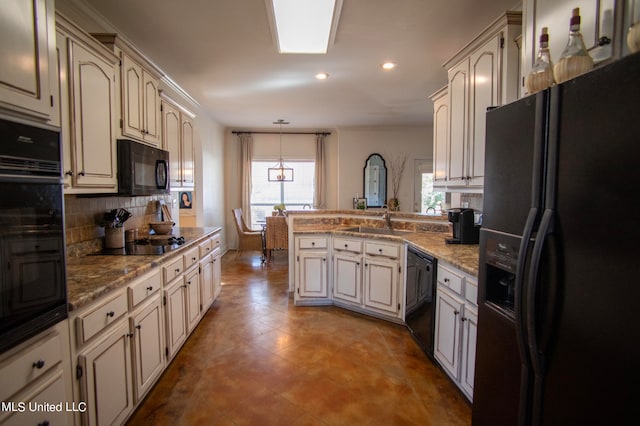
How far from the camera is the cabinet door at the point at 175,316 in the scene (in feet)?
7.63

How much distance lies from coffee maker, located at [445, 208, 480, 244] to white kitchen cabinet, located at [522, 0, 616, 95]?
1246mm

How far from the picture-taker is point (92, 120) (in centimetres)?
194

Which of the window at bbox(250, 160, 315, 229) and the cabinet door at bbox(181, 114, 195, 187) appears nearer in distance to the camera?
the cabinet door at bbox(181, 114, 195, 187)

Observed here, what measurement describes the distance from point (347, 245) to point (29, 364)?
2720 millimetres

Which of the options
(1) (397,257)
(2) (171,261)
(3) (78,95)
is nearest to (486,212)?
(1) (397,257)

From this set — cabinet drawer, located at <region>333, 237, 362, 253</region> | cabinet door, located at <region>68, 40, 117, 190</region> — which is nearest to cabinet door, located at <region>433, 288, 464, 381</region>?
cabinet drawer, located at <region>333, 237, 362, 253</region>

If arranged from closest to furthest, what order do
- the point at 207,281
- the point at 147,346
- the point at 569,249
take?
the point at 569,249, the point at 147,346, the point at 207,281

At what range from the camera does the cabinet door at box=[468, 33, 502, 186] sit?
2.20 metres

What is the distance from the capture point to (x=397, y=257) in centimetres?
309

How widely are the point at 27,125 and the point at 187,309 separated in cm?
200

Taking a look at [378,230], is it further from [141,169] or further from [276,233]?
[141,169]

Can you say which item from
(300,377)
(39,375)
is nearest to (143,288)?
(39,375)

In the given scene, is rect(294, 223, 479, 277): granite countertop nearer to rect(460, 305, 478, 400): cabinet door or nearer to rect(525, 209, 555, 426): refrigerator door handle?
rect(460, 305, 478, 400): cabinet door

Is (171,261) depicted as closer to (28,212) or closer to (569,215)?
(28,212)
